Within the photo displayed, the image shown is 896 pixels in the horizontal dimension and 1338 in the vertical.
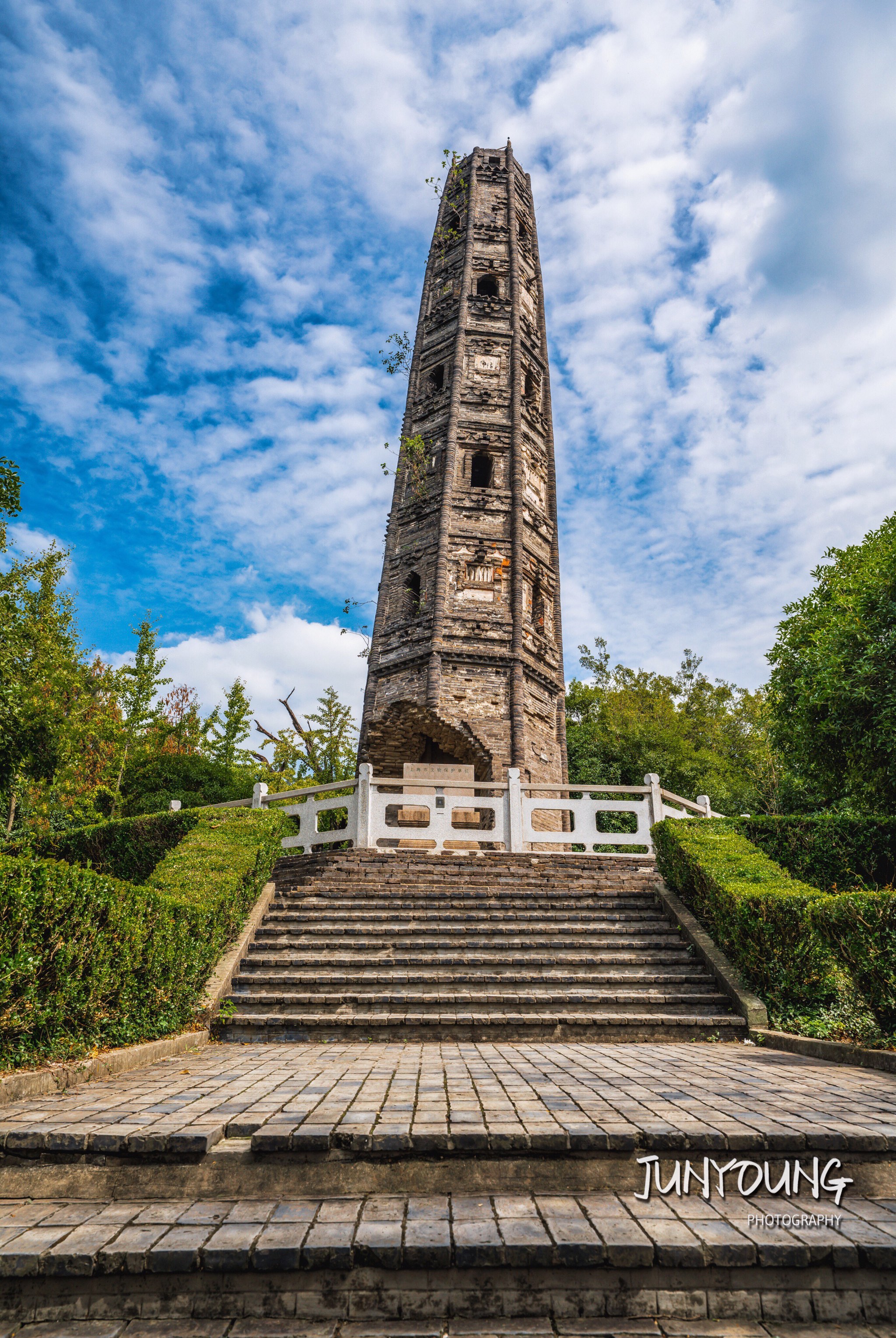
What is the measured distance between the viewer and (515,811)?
39.7 ft

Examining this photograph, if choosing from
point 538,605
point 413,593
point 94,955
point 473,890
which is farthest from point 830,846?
point 413,593

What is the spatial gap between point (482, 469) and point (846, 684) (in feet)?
39.3

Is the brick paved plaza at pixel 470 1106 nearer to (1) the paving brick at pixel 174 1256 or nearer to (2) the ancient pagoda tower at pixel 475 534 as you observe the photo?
(1) the paving brick at pixel 174 1256

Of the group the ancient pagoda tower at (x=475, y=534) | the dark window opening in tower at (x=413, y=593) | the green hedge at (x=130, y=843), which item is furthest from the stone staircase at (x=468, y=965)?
the dark window opening in tower at (x=413, y=593)

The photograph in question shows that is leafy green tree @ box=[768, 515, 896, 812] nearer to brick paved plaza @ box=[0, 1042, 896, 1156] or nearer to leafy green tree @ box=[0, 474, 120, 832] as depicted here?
brick paved plaza @ box=[0, 1042, 896, 1156]

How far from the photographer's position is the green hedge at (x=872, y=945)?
5.36 meters

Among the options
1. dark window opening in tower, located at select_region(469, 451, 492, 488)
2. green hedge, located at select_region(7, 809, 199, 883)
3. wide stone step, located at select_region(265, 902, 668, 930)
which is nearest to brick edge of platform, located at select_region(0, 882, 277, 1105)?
wide stone step, located at select_region(265, 902, 668, 930)

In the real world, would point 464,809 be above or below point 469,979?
above

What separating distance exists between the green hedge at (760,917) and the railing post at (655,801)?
3.30 m

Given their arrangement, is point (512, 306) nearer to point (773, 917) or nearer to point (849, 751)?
point (849, 751)

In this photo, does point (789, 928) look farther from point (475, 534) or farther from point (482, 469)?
point (482, 469)

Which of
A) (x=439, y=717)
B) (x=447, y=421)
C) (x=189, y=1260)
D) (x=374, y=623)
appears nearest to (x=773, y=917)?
(x=189, y=1260)

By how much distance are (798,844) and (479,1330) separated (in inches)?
407

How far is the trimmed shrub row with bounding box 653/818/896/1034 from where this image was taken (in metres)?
5.45
